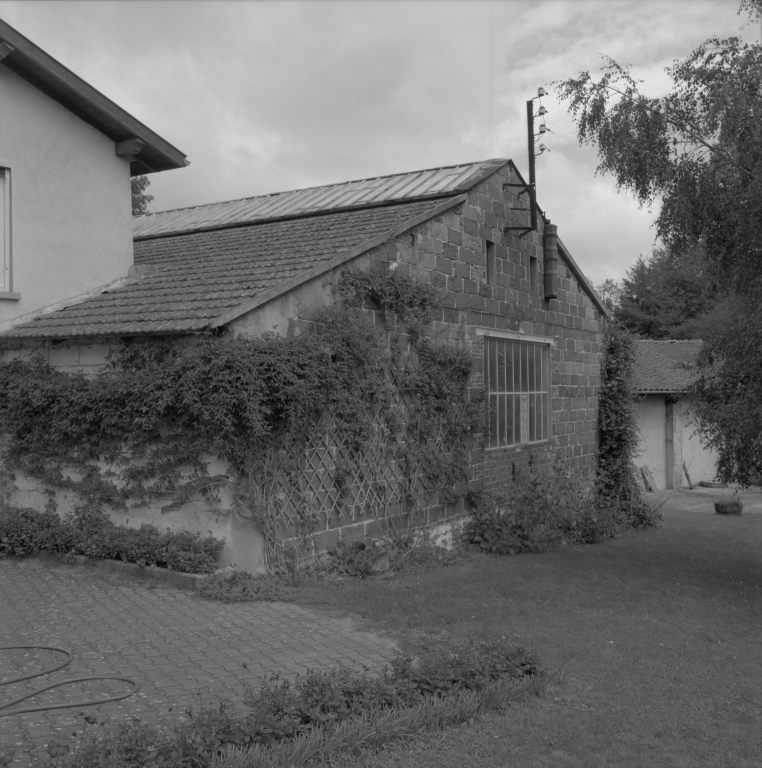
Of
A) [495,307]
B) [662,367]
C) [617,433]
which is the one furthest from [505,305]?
[662,367]

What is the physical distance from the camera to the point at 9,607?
7.76 meters

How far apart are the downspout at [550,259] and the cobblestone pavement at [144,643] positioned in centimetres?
916

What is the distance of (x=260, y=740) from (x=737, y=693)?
3790 mm

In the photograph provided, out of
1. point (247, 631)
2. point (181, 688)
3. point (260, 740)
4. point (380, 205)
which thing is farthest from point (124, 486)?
point (380, 205)

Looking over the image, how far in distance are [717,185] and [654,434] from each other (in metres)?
16.7

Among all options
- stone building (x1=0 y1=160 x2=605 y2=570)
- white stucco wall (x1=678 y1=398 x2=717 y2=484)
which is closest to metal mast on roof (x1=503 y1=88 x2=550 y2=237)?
stone building (x1=0 y1=160 x2=605 y2=570)

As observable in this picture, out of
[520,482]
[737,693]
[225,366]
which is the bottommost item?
[737,693]

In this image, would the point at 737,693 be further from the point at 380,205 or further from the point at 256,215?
the point at 256,215

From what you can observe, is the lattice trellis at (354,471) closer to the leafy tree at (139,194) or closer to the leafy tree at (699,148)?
the leafy tree at (699,148)

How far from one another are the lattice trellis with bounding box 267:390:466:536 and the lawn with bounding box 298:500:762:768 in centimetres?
93

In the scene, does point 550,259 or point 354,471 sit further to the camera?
point 550,259

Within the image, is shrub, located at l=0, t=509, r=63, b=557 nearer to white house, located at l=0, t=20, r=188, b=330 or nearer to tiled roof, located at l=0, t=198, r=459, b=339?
tiled roof, located at l=0, t=198, r=459, b=339

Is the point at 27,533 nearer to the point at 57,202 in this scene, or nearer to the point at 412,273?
the point at 57,202

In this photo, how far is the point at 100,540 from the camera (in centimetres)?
930
